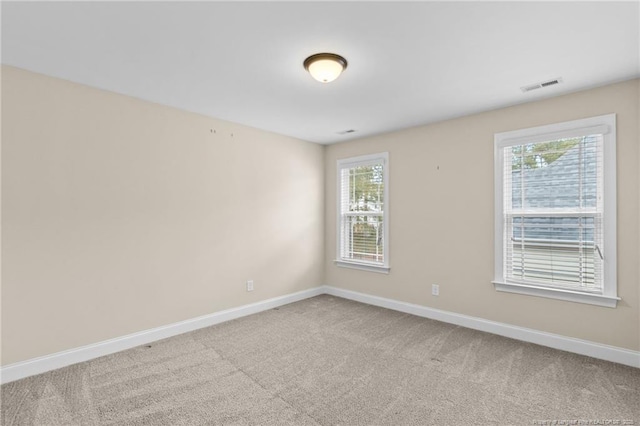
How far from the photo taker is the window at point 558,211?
2.89 meters

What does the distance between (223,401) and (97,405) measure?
0.87 m

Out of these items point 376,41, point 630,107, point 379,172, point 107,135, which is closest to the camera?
point 376,41

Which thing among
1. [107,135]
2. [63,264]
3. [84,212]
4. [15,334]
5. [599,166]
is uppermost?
[107,135]

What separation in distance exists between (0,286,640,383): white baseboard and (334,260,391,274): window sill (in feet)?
1.32

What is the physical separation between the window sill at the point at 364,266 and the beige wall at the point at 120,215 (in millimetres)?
1084

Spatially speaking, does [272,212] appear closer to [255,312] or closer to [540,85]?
[255,312]

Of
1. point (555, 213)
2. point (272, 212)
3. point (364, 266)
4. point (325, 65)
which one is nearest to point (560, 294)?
point (555, 213)

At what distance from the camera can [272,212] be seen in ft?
14.9

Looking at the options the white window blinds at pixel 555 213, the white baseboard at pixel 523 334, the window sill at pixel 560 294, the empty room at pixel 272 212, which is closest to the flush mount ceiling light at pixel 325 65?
the empty room at pixel 272 212

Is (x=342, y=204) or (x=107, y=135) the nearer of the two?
(x=107, y=135)

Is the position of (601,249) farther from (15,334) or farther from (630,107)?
(15,334)

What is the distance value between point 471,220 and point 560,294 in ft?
3.65

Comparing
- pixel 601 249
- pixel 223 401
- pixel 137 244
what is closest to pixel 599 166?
pixel 601 249

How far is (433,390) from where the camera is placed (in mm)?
2410
